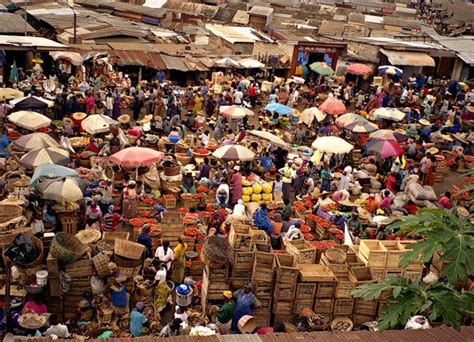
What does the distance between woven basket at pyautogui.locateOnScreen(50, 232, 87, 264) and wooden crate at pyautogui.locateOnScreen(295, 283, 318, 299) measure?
12.9 feet

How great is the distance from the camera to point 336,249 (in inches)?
430

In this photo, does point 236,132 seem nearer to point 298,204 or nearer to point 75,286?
point 298,204

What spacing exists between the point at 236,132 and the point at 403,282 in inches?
617

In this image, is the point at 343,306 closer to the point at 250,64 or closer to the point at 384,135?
the point at 384,135

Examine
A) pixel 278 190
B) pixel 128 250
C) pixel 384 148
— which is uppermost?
pixel 384 148

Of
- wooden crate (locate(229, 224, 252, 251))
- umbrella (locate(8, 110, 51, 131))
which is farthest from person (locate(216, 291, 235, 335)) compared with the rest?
umbrella (locate(8, 110, 51, 131))

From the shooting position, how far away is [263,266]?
33.2 feet

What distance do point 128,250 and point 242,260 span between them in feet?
7.01

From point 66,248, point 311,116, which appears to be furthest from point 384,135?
point 66,248

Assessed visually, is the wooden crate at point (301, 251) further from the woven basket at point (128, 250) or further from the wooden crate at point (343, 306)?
the woven basket at point (128, 250)

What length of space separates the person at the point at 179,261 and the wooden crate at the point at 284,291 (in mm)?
2025

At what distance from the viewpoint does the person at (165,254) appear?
35.3 feet

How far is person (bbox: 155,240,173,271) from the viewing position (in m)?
10.8

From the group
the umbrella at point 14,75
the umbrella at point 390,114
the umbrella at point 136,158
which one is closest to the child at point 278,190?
the umbrella at point 136,158
